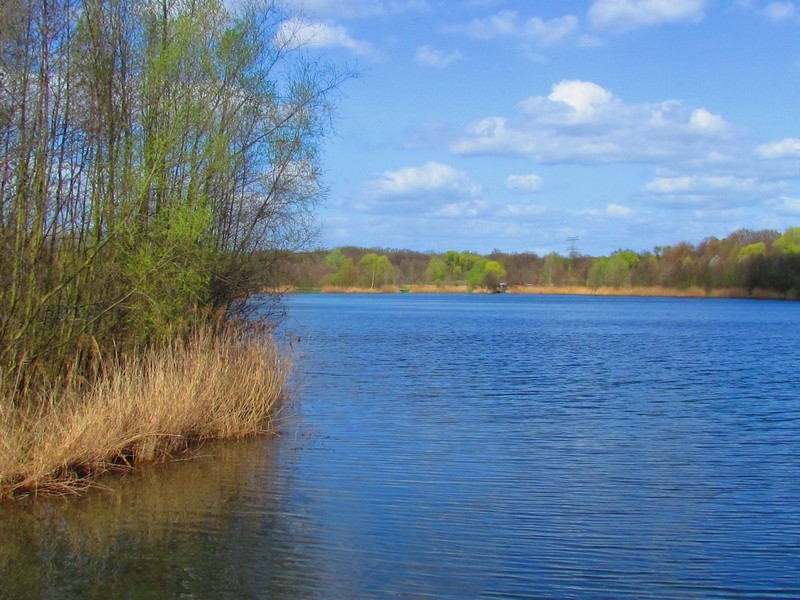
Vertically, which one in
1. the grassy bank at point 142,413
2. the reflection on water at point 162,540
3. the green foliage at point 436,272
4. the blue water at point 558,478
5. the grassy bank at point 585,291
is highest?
the green foliage at point 436,272

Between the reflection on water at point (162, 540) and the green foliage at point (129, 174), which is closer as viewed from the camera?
the reflection on water at point (162, 540)

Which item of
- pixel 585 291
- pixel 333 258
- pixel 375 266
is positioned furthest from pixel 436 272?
pixel 333 258

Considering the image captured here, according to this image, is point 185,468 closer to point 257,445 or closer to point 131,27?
point 257,445

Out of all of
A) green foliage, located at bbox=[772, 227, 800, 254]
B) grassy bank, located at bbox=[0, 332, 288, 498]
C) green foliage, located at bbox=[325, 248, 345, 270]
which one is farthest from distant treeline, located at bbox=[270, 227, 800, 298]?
grassy bank, located at bbox=[0, 332, 288, 498]

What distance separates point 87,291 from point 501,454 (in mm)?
6054

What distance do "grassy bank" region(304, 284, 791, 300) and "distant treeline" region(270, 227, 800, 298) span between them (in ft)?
2.05

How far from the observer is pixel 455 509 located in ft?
28.8

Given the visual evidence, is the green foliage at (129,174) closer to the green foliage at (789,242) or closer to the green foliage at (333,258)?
the green foliage at (333,258)

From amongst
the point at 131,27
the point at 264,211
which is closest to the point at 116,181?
the point at 131,27

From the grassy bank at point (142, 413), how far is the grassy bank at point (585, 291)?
191ft

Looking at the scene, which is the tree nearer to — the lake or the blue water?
the blue water

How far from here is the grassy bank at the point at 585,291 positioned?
299 feet

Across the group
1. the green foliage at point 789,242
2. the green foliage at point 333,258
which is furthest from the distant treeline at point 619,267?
the green foliage at point 333,258

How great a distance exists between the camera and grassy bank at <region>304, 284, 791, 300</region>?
299ft
